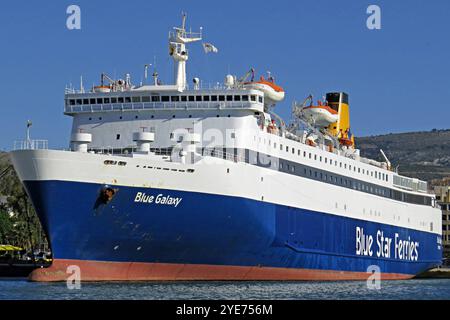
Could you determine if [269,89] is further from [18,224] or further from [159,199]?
[18,224]

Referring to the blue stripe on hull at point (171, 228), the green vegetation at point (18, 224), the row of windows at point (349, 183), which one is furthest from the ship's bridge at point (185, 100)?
the green vegetation at point (18, 224)

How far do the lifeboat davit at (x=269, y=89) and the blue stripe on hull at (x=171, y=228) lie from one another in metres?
5.35

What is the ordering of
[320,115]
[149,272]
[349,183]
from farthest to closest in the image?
[320,115]
[349,183]
[149,272]

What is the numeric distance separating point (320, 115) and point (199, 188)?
18123 millimetres

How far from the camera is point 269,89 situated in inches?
1704

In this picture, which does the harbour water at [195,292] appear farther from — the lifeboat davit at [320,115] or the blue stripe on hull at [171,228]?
the lifeboat davit at [320,115]

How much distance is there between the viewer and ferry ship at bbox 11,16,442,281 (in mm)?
33969

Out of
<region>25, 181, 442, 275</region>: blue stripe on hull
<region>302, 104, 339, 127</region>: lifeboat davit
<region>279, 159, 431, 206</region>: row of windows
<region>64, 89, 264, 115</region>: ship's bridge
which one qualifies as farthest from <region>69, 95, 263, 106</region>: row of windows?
<region>302, 104, 339, 127</region>: lifeboat davit

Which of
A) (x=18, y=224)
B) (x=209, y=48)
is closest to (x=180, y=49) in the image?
(x=209, y=48)

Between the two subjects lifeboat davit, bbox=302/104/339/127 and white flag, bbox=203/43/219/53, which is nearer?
white flag, bbox=203/43/219/53

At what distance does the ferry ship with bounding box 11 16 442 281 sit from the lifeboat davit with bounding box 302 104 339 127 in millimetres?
80

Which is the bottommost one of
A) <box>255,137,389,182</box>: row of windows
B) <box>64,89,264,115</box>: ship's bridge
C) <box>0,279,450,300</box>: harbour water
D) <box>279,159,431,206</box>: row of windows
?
<box>0,279,450,300</box>: harbour water

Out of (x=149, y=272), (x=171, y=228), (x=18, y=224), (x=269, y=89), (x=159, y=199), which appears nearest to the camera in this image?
(x=159, y=199)

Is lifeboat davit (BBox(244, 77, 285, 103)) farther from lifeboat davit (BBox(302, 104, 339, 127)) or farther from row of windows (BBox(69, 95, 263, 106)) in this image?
lifeboat davit (BBox(302, 104, 339, 127))
